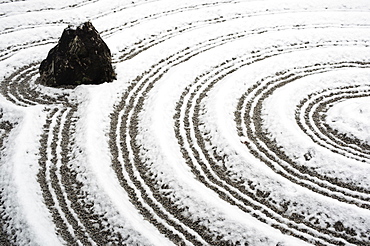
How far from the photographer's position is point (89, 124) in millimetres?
16312

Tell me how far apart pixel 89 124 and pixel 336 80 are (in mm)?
12815

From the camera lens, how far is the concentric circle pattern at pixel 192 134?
12.3 metres

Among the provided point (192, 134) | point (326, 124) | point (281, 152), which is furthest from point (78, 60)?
point (326, 124)

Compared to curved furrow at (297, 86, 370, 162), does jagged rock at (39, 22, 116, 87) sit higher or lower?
higher

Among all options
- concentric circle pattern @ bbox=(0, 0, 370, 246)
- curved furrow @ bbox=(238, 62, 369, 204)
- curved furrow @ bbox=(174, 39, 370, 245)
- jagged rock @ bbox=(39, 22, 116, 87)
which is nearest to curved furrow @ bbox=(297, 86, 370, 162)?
concentric circle pattern @ bbox=(0, 0, 370, 246)

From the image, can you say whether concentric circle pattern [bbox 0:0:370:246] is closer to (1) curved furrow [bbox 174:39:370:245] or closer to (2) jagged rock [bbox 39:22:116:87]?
(1) curved furrow [bbox 174:39:370:245]

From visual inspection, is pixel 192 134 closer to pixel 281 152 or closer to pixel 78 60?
pixel 281 152

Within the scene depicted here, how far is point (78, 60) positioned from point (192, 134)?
708 centimetres

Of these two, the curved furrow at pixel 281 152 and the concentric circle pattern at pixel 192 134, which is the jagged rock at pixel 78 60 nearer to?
the concentric circle pattern at pixel 192 134

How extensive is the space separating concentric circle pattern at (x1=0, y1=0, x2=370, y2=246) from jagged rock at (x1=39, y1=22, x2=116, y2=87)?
67 centimetres

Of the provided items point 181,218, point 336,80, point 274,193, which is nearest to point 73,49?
point 181,218

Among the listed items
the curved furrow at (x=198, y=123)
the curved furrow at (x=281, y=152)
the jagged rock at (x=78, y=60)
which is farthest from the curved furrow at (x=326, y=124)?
the jagged rock at (x=78, y=60)

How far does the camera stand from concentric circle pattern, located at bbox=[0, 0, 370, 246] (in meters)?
12.3

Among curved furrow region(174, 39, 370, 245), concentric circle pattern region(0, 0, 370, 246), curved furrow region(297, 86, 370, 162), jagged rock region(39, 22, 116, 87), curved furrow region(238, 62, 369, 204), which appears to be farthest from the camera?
jagged rock region(39, 22, 116, 87)
